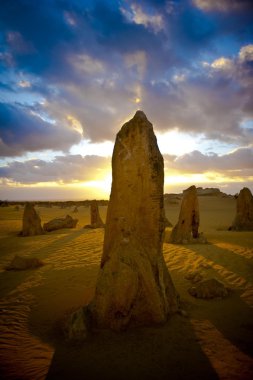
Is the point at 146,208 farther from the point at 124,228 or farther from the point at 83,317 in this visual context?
the point at 83,317

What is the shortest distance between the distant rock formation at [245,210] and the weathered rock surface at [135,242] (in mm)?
13059

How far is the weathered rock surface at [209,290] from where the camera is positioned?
5855 mm

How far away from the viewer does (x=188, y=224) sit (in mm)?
12375

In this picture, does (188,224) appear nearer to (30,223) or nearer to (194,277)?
(194,277)

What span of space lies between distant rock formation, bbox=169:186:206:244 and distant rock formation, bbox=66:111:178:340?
7.30 m

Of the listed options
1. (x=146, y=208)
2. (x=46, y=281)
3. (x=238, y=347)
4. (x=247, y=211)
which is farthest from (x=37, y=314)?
(x=247, y=211)

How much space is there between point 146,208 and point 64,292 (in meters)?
3.37

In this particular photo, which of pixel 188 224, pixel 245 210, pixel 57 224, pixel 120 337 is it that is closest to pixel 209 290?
pixel 120 337

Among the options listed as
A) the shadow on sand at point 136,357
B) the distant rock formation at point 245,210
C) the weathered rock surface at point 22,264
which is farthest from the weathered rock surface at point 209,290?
the distant rock formation at point 245,210

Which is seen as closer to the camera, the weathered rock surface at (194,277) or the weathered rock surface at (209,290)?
the weathered rock surface at (209,290)

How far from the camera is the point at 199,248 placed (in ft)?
35.0

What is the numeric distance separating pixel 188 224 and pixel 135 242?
8180mm

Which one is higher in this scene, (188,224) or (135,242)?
(135,242)

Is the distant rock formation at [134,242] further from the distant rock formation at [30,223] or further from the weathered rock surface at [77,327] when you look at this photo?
the distant rock formation at [30,223]
